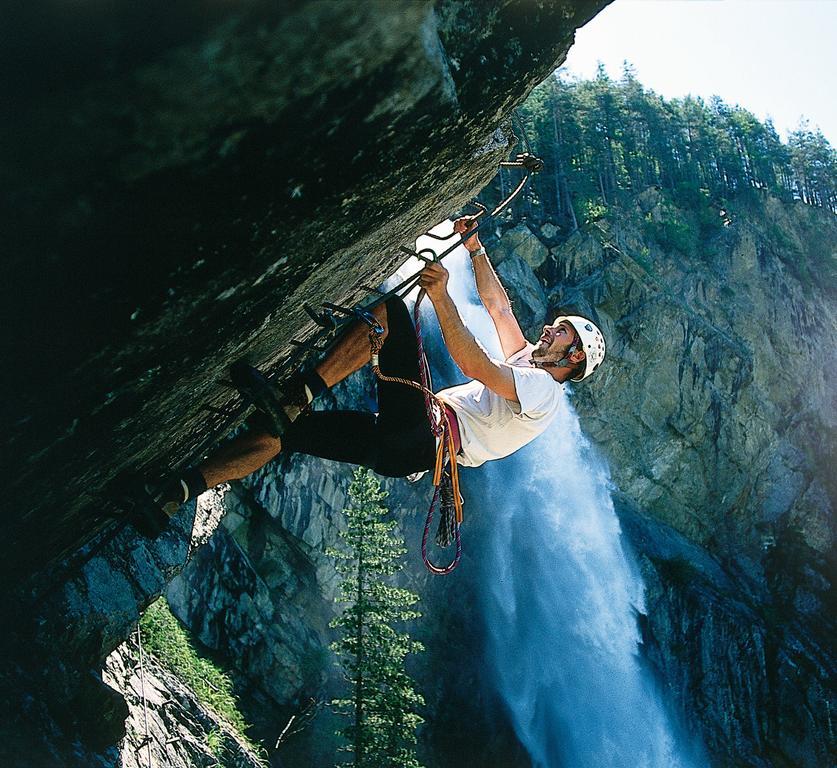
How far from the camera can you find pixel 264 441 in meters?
4.64

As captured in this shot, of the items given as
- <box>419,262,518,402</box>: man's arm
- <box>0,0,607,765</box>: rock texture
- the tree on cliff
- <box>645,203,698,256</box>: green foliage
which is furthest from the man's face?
<box>645,203,698,256</box>: green foliage

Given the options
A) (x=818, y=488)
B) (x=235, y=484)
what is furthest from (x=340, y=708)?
(x=818, y=488)

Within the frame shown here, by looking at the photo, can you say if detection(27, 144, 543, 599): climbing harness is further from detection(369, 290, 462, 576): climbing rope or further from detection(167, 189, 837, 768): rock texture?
detection(167, 189, 837, 768): rock texture

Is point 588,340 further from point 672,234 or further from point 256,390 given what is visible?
point 672,234

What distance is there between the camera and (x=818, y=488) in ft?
125

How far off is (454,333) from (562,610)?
23285mm

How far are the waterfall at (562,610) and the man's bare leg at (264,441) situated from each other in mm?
18828

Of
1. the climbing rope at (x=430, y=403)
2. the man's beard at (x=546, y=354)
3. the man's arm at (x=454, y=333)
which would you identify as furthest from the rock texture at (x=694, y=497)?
the man's arm at (x=454, y=333)

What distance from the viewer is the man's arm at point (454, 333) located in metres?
4.16

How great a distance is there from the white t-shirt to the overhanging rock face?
4.47 ft

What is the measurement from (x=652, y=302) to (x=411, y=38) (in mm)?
32912

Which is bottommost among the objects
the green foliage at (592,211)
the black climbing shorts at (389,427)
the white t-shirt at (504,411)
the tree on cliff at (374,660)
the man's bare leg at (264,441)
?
the green foliage at (592,211)

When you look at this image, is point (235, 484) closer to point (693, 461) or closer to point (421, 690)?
point (421, 690)

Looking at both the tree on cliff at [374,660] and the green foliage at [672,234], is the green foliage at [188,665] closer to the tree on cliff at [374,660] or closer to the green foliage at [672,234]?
the tree on cliff at [374,660]
